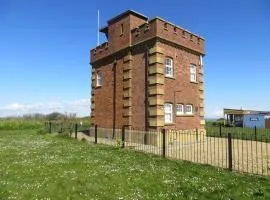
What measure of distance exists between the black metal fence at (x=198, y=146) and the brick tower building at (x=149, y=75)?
82 cm

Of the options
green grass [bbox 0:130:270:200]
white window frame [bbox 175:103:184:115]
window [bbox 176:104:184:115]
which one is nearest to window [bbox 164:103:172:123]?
white window frame [bbox 175:103:184:115]

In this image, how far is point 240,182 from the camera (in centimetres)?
1006

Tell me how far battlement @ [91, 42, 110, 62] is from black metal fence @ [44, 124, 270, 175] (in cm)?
716

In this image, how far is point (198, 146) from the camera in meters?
20.7

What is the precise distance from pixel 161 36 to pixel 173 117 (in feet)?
21.2

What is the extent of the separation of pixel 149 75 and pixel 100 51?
824 cm

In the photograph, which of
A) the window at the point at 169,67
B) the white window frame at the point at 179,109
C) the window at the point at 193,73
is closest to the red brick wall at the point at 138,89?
the window at the point at 169,67

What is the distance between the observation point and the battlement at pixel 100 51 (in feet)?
91.1

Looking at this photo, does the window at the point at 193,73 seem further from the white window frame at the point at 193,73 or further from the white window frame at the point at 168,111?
the white window frame at the point at 168,111

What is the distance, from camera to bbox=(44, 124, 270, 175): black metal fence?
→ 13.4 meters

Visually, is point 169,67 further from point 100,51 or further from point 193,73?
point 100,51

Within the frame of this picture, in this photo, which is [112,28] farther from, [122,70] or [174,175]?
[174,175]

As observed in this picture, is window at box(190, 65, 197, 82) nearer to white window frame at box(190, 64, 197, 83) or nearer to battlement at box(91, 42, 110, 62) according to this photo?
white window frame at box(190, 64, 197, 83)

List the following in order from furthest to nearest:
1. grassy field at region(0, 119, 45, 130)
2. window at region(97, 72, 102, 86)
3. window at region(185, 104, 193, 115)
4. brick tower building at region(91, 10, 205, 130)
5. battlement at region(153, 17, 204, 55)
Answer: grassy field at region(0, 119, 45, 130) < window at region(97, 72, 102, 86) < window at region(185, 104, 193, 115) < battlement at region(153, 17, 204, 55) < brick tower building at region(91, 10, 205, 130)
